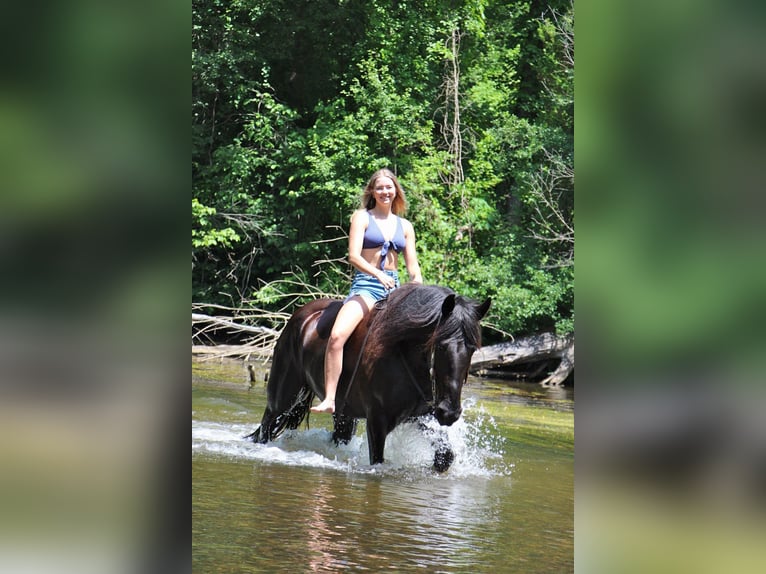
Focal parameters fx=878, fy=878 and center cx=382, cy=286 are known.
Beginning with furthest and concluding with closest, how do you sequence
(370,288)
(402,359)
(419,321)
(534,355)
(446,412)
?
1. (534,355)
2. (370,288)
3. (402,359)
4. (419,321)
5. (446,412)

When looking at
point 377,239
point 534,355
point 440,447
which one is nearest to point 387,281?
point 377,239

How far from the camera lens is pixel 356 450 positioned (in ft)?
24.6

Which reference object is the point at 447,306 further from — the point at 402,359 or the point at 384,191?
the point at 384,191

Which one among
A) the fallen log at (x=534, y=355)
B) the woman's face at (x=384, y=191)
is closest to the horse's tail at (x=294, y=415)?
the woman's face at (x=384, y=191)

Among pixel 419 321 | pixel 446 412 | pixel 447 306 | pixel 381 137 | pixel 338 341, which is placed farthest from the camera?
pixel 381 137

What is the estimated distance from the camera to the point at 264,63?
20734mm

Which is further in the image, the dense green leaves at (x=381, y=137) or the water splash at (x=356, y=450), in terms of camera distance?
the dense green leaves at (x=381, y=137)

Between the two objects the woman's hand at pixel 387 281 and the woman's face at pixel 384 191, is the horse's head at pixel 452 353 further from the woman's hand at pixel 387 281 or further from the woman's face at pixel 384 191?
the woman's face at pixel 384 191

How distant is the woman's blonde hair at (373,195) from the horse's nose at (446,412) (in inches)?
67.3

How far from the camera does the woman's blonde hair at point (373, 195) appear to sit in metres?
6.80

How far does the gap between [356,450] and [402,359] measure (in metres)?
1.47

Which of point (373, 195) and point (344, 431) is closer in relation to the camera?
point (373, 195)
